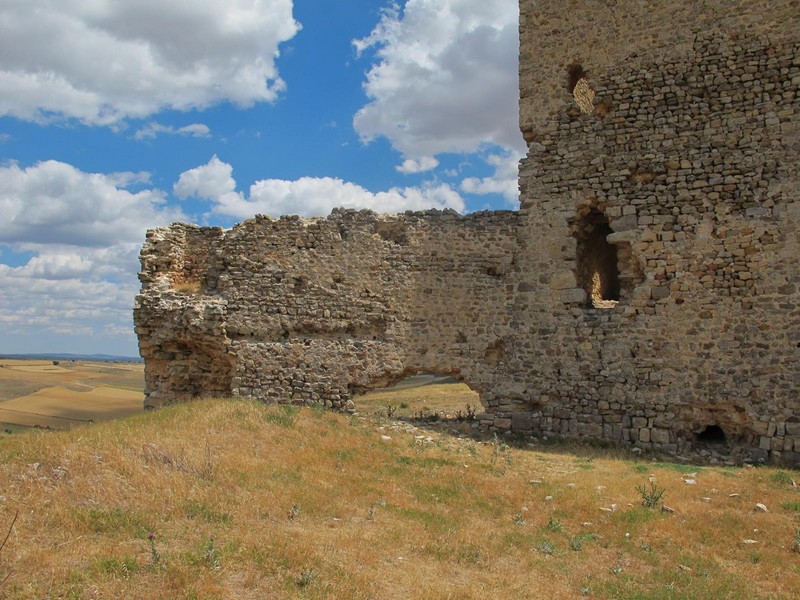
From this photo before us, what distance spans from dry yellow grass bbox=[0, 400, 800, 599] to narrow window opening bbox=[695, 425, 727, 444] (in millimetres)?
1140

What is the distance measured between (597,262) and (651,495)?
584 centimetres

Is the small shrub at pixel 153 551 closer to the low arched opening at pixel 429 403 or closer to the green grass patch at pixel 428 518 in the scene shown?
the green grass patch at pixel 428 518

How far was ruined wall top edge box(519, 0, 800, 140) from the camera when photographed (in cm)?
1002

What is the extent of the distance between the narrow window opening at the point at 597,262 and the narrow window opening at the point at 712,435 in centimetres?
253

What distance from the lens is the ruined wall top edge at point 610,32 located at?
1002 cm

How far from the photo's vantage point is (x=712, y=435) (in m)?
10.2

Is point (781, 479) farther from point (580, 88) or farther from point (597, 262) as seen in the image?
point (580, 88)

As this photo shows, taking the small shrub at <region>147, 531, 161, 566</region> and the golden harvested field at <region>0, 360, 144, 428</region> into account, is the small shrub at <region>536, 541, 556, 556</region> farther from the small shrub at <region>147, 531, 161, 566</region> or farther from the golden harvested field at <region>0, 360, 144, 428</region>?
the golden harvested field at <region>0, 360, 144, 428</region>

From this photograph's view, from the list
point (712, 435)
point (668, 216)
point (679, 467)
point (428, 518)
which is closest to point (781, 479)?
point (679, 467)

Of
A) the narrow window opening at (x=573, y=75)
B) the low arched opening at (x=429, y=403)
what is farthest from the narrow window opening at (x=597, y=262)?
the low arched opening at (x=429, y=403)

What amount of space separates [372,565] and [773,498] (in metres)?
5.26

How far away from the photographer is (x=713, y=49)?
10.2 m

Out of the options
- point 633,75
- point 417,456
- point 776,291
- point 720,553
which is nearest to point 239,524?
point 417,456

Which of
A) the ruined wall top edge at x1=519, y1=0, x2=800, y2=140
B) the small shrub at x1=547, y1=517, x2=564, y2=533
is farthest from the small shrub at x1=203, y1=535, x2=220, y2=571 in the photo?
the ruined wall top edge at x1=519, y1=0, x2=800, y2=140
